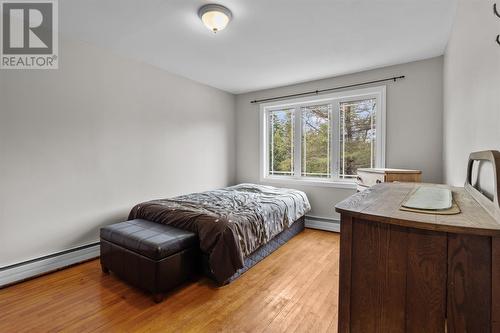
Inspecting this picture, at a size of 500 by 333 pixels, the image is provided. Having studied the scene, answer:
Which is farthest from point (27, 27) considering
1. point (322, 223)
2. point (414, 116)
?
point (414, 116)

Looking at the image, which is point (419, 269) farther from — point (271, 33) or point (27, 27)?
point (27, 27)

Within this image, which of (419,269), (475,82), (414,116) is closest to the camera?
(419,269)

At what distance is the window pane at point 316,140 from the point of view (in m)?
3.86

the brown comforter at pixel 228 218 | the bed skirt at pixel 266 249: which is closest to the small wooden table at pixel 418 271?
the brown comforter at pixel 228 218

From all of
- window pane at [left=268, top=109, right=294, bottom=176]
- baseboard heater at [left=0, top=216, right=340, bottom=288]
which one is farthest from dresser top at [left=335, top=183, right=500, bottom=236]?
window pane at [left=268, top=109, right=294, bottom=176]

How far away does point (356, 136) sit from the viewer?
3596 millimetres

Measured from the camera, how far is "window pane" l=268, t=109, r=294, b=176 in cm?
429

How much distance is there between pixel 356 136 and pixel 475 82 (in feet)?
7.23

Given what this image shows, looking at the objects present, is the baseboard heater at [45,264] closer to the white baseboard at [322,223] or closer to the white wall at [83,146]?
the white wall at [83,146]

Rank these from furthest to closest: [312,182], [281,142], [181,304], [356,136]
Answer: [281,142], [312,182], [356,136], [181,304]

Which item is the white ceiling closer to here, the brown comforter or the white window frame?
the white window frame

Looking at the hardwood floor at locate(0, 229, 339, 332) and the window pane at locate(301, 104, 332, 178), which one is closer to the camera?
the hardwood floor at locate(0, 229, 339, 332)

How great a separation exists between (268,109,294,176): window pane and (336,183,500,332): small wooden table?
3450mm

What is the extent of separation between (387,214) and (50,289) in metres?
2.81
